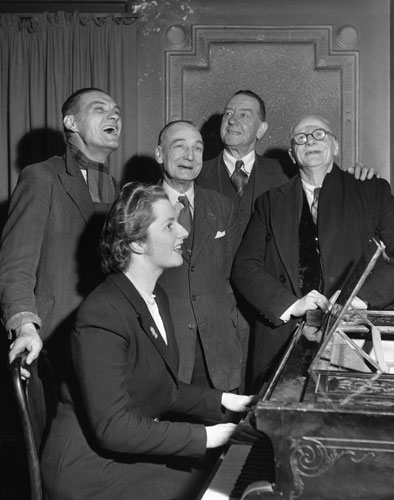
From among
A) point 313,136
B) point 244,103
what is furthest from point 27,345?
point 244,103

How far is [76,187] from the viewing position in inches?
133

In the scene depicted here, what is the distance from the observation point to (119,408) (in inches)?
84.2

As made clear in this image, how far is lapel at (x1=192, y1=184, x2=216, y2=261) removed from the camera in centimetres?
365

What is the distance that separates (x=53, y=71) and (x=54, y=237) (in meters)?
2.33

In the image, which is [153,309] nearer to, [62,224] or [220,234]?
[62,224]

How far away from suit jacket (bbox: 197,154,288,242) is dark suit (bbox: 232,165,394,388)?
350 mm

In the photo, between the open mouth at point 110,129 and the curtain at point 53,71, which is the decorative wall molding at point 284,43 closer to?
the curtain at point 53,71

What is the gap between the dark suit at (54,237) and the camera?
3.18 metres

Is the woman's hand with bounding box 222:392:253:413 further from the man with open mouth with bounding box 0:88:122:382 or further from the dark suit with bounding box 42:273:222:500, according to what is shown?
the man with open mouth with bounding box 0:88:122:382

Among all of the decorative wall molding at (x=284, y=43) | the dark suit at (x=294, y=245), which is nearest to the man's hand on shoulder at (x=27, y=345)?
the dark suit at (x=294, y=245)

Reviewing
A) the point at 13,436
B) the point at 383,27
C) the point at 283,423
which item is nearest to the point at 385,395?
the point at 283,423

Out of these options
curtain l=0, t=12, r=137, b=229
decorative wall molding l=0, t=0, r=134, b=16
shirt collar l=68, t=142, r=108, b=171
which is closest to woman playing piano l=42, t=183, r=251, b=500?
shirt collar l=68, t=142, r=108, b=171

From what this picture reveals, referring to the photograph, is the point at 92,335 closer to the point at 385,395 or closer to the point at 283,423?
the point at 283,423

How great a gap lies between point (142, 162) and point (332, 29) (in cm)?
174
